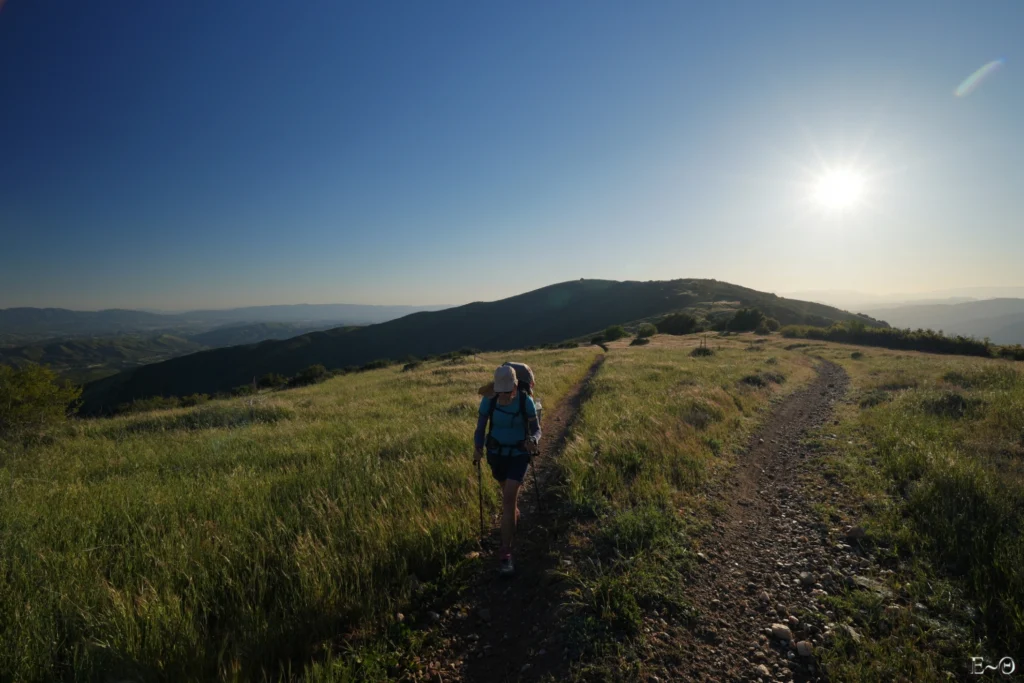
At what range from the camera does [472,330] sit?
502 ft

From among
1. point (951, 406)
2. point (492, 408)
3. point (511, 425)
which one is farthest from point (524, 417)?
point (951, 406)

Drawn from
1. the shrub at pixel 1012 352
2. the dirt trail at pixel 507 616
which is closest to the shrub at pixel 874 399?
the dirt trail at pixel 507 616

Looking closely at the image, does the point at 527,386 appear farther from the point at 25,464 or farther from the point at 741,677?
the point at 25,464

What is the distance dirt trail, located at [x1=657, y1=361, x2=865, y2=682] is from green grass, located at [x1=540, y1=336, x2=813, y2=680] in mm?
296

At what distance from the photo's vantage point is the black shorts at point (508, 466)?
550 centimetres

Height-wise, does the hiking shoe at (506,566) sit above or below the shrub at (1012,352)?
below

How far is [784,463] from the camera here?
8953 millimetres

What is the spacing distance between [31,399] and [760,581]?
2423 centimetres

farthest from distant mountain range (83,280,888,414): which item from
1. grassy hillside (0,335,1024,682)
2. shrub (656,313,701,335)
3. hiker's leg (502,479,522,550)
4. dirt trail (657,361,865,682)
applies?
hiker's leg (502,479,522,550)

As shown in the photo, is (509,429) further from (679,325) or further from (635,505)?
(679,325)

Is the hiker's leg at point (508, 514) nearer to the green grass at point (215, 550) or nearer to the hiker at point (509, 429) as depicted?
the hiker at point (509, 429)

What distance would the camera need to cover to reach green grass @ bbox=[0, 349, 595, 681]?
3494 millimetres

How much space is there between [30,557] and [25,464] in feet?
22.4

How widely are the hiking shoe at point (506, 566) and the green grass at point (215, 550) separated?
695mm
